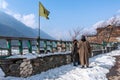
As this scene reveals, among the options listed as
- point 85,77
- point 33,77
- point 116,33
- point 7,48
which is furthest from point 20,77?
point 116,33

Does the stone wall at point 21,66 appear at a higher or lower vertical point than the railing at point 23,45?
lower

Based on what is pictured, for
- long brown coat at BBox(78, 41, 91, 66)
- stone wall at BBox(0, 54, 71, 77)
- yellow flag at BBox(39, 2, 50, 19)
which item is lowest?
stone wall at BBox(0, 54, 71, 77)

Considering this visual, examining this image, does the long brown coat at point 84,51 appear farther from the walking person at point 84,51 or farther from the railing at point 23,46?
the railing at point 23,46

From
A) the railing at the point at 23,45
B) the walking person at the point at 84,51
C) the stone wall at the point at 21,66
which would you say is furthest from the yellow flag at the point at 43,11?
the stone wall at the point at 21,66

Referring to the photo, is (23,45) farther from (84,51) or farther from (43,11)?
(43,11)

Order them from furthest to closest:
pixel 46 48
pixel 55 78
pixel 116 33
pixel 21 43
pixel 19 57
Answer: pixel 116 33 → pixel 46 48 → pixel 21 43 → pixel 19 57 → pixel 55 78

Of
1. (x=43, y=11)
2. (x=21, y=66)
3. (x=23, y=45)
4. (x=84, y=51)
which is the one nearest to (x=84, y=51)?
(x=84, y=51)

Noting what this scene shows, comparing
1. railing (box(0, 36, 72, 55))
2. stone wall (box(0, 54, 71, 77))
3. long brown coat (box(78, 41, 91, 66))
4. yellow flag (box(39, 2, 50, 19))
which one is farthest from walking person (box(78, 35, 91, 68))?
yellow flag (box(39, 2, 50, 19))

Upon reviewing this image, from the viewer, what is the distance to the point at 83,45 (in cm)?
1850

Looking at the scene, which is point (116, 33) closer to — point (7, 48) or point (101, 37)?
point (101, 37)

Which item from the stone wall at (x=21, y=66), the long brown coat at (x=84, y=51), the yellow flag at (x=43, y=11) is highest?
the yellow flag at (x=43, y=11)

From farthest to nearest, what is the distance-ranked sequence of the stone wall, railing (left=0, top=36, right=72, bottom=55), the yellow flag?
1. the yellow flag
2. railing (left=0, top=36, right=72, bottom=55)
3. the stone wall

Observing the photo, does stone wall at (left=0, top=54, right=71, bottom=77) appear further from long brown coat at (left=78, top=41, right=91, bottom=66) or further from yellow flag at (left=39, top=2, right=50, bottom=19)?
yellow flag at (left=39, top=2, right=50, bottom=19)

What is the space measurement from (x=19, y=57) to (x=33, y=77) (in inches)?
50.5
